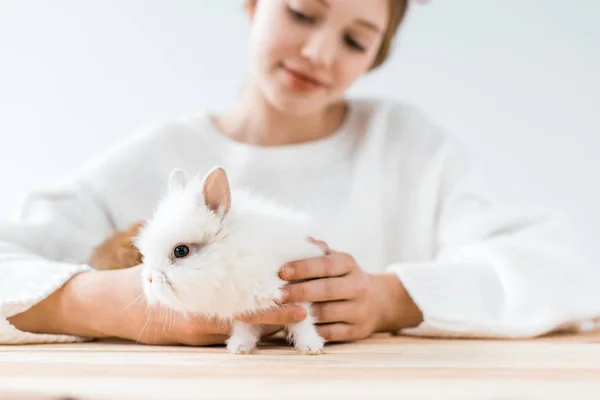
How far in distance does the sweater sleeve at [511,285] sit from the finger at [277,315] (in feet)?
0.85

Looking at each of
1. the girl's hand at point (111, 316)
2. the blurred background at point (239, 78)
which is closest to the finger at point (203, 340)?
the girl's hand at point (111, 316)

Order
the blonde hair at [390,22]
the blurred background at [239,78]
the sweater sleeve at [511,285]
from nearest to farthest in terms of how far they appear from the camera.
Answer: the sweater sleeve at [511,285] < the blonde hair at [390,22] < the blurred background at [239,78]

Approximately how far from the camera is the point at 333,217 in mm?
1258

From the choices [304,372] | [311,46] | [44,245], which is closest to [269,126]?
[311,46]

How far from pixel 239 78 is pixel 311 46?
0.68 metres

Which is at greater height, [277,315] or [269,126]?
[269,126]

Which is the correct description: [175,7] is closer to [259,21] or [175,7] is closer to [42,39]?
[42,39]

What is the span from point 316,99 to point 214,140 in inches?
11.3

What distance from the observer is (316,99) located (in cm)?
113

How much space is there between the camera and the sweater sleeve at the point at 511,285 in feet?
2.82

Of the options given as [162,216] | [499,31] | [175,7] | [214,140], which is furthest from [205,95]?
[162,216]

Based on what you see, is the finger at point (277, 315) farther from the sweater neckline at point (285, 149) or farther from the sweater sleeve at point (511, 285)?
the sweater neckline at point (285, 149)

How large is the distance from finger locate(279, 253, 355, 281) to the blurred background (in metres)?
0.98

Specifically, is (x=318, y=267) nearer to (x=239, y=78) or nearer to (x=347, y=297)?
(x=347, y=297)
